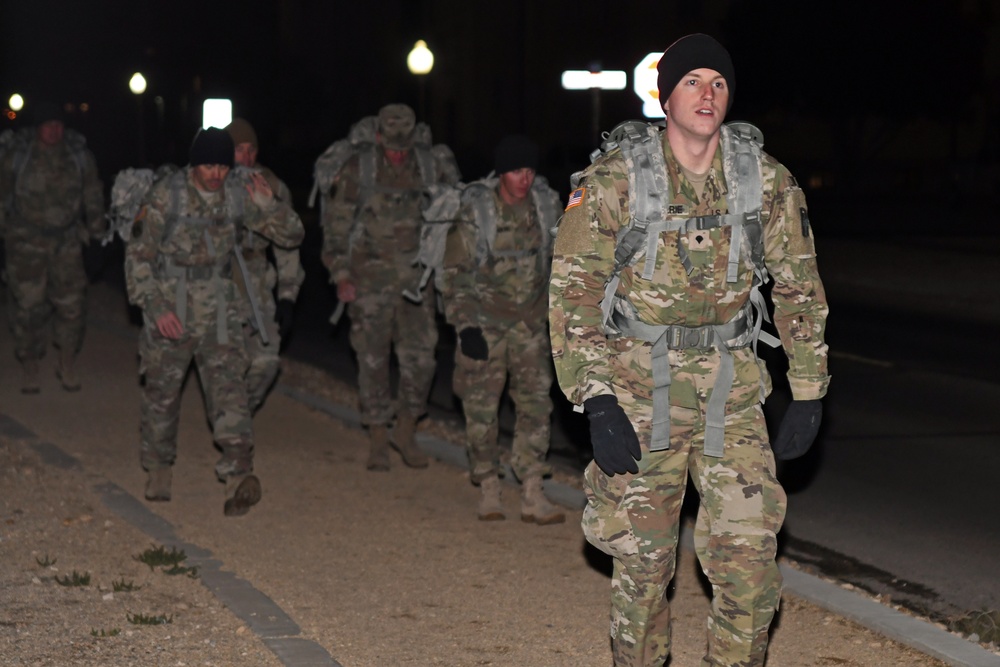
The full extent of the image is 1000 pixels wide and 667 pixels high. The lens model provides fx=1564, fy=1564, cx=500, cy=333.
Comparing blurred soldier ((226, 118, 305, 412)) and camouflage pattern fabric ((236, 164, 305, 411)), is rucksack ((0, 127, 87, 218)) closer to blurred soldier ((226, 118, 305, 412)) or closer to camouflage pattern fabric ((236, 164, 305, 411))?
blurred soldier ((226, 118, 305, 412))

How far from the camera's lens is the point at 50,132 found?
11.8 meters

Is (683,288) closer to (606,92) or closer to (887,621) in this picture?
(887,621)

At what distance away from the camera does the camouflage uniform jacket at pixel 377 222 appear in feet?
Result: 30.0

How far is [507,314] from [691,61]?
3392mm

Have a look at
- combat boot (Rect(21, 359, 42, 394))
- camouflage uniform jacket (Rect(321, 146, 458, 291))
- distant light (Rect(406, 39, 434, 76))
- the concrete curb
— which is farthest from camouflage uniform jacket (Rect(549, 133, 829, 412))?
distant light (Rect(406, 39, 434, 76))

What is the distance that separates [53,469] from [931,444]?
559 centimetres

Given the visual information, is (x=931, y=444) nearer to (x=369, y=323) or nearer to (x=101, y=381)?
(x=369, y=323)

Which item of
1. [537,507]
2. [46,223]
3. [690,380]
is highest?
[690,380]

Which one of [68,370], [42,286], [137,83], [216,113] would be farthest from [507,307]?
[137,83]

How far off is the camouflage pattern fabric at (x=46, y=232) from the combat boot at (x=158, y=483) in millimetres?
3818

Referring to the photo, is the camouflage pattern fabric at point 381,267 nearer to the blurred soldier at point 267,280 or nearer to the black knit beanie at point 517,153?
the blurred soldier at point 267,280

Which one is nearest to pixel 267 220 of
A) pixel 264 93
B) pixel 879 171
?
pixel 879 171

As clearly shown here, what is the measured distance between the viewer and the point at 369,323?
30.5ft

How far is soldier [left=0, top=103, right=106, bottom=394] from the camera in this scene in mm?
11727
